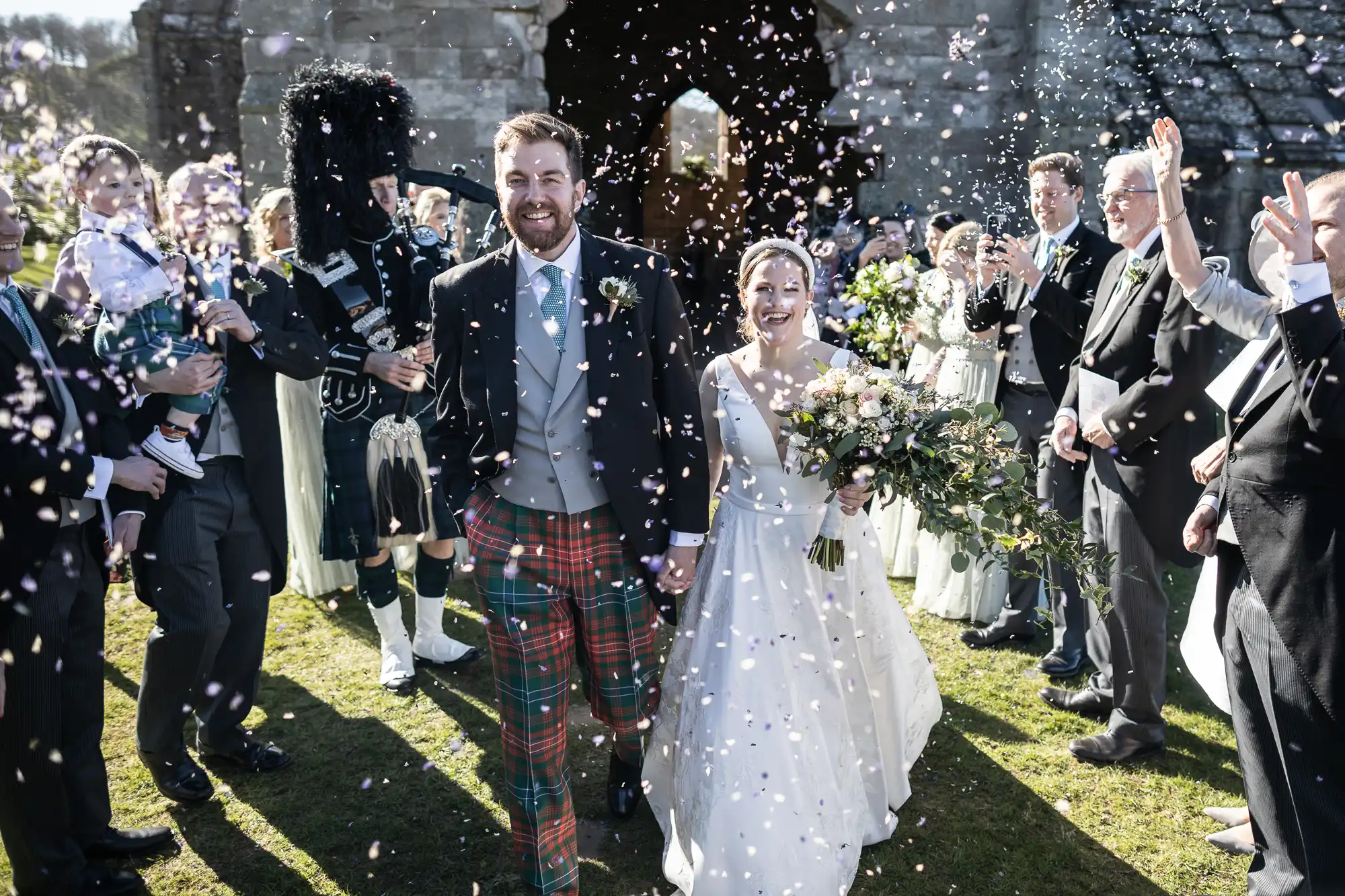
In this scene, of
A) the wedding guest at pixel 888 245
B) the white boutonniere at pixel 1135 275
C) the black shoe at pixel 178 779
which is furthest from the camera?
the wedding guest at pixel 888 245

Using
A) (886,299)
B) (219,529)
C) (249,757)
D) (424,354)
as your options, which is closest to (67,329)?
(219,529)

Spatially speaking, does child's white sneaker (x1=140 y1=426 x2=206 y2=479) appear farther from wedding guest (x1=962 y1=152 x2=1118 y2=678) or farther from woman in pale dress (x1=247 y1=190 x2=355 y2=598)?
wedding guest (x1=962 y1=152 x2=1118 y2=678)

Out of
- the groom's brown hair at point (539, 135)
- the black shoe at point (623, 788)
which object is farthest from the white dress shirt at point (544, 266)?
the black shoe at point (623, 788)

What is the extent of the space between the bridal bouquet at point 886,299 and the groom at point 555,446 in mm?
3638

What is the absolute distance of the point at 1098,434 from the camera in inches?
169

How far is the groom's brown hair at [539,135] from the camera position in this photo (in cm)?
321

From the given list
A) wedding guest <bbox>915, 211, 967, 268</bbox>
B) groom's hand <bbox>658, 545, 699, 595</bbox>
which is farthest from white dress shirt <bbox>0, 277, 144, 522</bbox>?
wedding guest <bbox>915, 211, 967, 268</bbox>

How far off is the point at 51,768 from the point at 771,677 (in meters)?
2.51

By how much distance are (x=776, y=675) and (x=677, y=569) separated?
0.52 m

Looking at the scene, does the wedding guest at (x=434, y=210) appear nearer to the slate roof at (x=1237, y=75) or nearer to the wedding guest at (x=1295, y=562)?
the wedding guest at (x=1295, y=562)

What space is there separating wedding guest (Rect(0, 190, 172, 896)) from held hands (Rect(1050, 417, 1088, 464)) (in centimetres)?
400

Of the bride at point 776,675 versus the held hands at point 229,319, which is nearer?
the bride at point 776,675

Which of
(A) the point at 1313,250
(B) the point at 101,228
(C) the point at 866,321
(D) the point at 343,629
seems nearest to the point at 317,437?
(D) the point at 343,629

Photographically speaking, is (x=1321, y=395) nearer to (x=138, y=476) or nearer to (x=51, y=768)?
(x=138, y=476)
